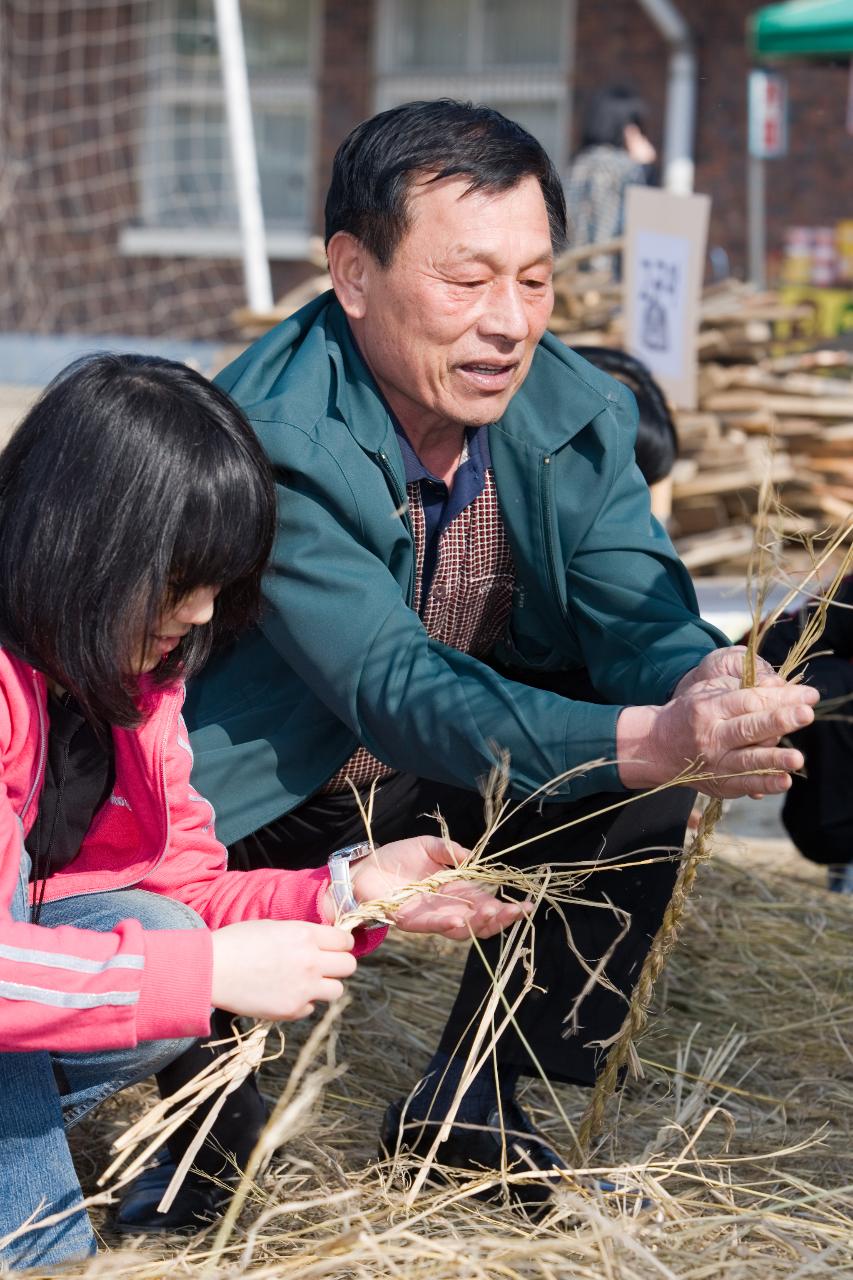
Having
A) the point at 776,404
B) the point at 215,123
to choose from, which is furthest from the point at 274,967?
the point at 215,123

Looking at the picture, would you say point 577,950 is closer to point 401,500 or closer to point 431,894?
point 431,894

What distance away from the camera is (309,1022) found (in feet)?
8.42

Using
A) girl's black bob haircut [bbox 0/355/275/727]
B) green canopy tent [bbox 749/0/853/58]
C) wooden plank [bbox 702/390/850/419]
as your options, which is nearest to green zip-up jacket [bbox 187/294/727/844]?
girl's black bob haircut [bbox 0/355/275/727]

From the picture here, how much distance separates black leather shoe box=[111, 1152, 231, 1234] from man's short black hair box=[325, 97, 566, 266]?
1243 millimetres

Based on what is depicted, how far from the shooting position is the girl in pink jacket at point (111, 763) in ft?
5.19

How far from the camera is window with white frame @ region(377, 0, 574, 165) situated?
10.9 m

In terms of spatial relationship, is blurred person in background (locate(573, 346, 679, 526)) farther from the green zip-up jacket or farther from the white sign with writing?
the white sign with writing

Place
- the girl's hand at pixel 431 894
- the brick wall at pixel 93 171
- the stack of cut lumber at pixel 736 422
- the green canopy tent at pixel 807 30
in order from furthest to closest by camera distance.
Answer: the brick wall at pixel 93 171
the green canopy tent at pixel 807 30
the stack of cut lumber at pixel 736 422
the girl's hand at pixel 431 894

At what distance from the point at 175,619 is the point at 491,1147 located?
826 millimetres

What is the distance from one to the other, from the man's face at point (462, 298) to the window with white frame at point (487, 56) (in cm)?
923

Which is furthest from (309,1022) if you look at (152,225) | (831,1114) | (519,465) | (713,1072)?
(152,225)

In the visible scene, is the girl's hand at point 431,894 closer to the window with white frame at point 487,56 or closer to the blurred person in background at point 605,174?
the blurred person in background at point 605,174

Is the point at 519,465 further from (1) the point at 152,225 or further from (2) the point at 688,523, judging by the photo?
(1) the point at 152,225

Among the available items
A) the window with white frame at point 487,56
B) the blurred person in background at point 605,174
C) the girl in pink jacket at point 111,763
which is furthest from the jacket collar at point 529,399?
the window with white frame at point 487,56
